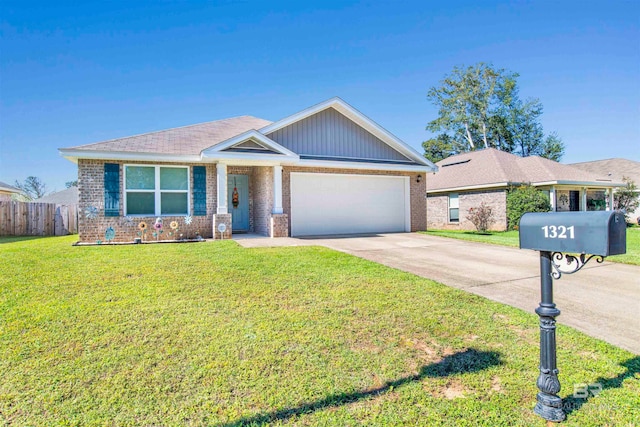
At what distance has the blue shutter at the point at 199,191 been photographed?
38.2 ft

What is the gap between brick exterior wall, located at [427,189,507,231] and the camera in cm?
1803

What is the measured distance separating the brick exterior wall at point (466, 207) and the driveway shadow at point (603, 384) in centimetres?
1647

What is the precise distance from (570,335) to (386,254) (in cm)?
495

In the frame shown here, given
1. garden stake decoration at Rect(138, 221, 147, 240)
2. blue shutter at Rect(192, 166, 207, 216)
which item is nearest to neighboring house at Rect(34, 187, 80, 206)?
garden stake decoration at Rect(138, 221, 147, 240)

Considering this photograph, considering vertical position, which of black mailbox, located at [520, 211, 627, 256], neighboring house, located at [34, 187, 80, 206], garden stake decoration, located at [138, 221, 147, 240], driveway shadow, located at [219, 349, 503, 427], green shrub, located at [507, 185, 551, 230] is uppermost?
neighboring house, located at [34, 187, 80, 206]

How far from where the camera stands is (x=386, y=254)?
8352mm

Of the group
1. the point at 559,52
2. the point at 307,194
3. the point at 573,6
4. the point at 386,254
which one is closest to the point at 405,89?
the point at 559,52

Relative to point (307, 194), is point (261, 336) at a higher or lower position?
lower

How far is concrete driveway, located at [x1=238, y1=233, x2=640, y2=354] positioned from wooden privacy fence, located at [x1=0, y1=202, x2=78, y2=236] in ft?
42.6

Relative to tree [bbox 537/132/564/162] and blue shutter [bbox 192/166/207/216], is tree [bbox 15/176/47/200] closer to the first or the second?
blue shutter [bbox 192/166/207/216]

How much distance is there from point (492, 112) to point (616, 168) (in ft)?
41.9

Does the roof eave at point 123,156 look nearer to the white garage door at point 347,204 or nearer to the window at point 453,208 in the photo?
the white garage door at point 347,204

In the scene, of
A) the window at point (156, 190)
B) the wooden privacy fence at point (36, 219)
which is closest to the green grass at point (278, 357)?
the window at point (156, 190)

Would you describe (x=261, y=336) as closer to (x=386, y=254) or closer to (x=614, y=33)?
(x=386, y=254)
